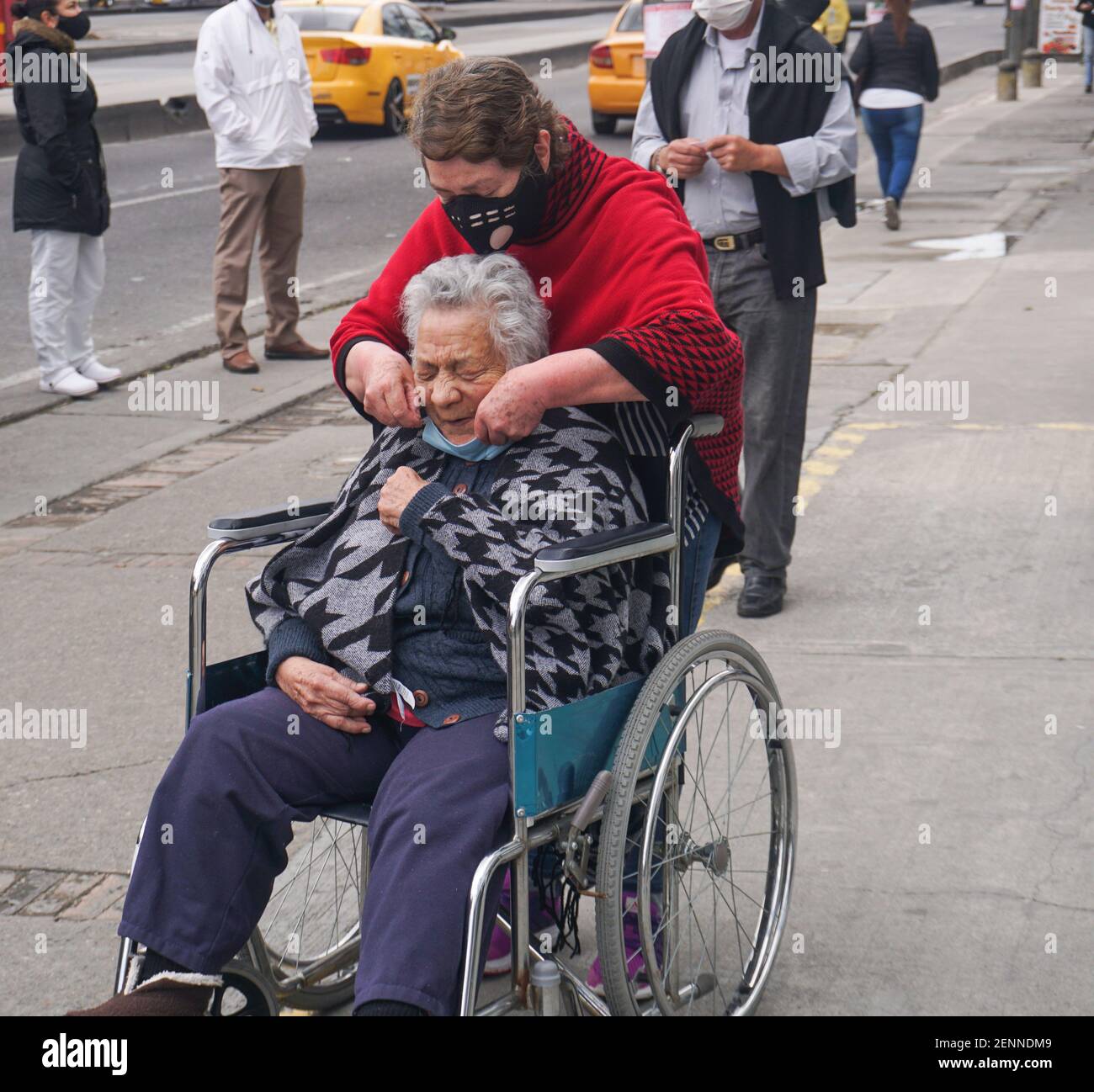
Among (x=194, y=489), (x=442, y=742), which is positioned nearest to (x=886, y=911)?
(x=442, y=742)

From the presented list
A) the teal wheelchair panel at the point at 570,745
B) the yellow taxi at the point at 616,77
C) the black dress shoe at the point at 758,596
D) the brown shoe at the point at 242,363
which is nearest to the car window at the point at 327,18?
the yellow taxi at the point at 616,77

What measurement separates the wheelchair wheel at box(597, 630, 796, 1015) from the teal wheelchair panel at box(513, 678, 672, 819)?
0.06m

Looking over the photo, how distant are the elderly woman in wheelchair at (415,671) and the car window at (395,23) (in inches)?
680

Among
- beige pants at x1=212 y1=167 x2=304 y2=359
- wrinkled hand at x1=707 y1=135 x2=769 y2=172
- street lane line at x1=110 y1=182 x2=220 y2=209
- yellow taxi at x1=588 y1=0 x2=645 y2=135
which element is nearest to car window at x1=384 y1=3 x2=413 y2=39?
yellow taxi at x1=588 y1=0 x2=645 y2=135

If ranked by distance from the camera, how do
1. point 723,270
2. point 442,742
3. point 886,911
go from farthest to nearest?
point 723,270 < point 886,911 < point 442,742

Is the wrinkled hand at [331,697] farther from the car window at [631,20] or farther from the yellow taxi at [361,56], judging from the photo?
the car window at [631,20]

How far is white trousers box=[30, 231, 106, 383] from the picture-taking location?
25.9 feet

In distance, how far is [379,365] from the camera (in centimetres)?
299

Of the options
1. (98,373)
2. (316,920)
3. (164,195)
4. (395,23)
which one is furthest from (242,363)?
(395,23)

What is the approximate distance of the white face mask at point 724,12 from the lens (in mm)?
4672

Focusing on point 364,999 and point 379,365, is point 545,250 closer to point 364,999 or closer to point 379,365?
point 379,365

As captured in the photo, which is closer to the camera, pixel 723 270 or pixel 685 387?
pixel 685 387

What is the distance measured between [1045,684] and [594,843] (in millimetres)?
2102

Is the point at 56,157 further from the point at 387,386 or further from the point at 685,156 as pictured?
the point at 387,386
